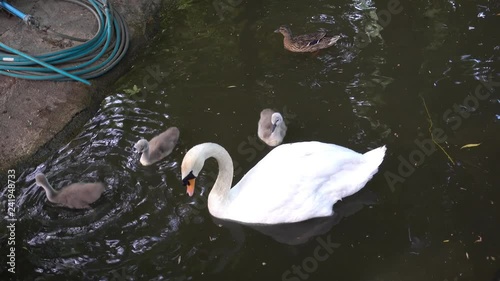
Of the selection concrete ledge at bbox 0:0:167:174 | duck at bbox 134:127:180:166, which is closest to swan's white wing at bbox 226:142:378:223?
duck at bbox 134:127:180:166

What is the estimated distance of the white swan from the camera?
433cm

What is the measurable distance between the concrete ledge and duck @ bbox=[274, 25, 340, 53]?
6.59 feet

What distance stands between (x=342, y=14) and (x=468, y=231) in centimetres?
369

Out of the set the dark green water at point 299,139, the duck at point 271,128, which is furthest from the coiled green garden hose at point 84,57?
the duck at point 271,128

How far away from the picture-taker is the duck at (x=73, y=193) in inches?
182

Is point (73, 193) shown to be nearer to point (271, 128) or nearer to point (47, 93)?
point (47, 93)

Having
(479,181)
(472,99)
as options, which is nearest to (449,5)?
(472,99)

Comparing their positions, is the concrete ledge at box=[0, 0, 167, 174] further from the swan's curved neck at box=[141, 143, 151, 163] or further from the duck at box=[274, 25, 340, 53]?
the duck at box=[274, 25, 340, 53]

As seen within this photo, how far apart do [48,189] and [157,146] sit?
1056 mm

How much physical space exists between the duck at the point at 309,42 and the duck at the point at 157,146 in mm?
1929

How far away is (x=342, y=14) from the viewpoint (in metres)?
7.02

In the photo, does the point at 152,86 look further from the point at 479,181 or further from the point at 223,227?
the point at 479,181

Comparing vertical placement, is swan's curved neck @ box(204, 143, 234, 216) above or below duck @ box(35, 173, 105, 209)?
below

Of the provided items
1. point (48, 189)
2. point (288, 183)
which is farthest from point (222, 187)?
point (48, 189)
